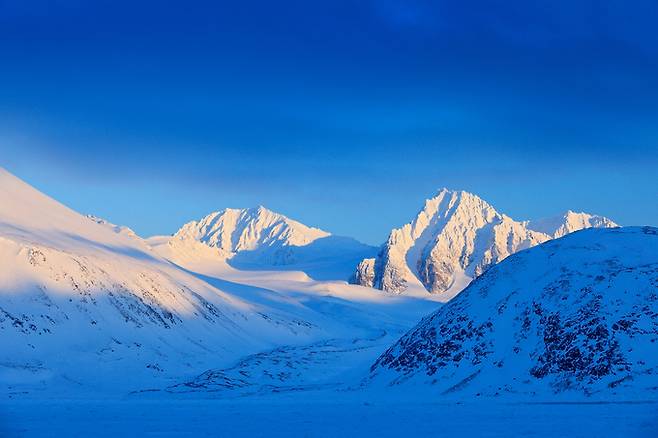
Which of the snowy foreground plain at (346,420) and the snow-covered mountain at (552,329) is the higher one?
the snow-covered mountain at (552,329)

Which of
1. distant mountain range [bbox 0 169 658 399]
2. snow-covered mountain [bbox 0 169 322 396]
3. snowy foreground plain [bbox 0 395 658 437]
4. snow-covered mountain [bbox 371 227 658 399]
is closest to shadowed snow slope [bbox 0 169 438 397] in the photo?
snow-covered mountain [bbox 0 169 322 396]

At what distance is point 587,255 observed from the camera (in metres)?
69.0

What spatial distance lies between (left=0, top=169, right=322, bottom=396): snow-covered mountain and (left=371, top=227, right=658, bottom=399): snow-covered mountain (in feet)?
137

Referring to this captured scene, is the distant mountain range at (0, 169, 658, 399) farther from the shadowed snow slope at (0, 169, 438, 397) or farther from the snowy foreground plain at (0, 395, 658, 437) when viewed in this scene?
the snowy foreground plain at (0, 395, 658, 437)

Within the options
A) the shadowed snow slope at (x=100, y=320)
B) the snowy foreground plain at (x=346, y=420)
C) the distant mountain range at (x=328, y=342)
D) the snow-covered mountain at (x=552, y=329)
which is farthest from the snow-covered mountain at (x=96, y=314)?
the snowy foreground plain at (x=346, y=420)

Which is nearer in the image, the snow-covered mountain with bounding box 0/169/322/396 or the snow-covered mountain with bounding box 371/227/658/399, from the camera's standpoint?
the snow-covered mountain with bounding box 371/227/658/399

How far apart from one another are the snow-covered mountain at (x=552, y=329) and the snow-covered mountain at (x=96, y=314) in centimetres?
4175

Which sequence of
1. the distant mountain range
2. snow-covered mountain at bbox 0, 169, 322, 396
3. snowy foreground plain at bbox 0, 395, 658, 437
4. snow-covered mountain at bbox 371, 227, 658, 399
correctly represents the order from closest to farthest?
snowy foreground plain at bbox 0, 395, 658, 437 → snow-covered mountain at bbox 371, 227, 658, 399 → the distant mountain range → snow-covered mountain at bbox 0, 169, 322, 396

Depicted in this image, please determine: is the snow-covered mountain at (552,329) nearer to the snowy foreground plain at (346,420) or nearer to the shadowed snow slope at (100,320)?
the snowy foreground plain at (346,420)

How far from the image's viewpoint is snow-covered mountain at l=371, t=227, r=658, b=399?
5272cm

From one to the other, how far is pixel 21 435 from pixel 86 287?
92282 millimetres

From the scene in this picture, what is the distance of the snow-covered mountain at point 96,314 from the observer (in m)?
91.8

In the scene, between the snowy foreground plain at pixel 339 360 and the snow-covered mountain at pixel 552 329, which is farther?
the snow-covered mountain at pixel 552 329

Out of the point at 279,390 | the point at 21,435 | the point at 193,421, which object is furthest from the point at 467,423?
the point at 279,390
